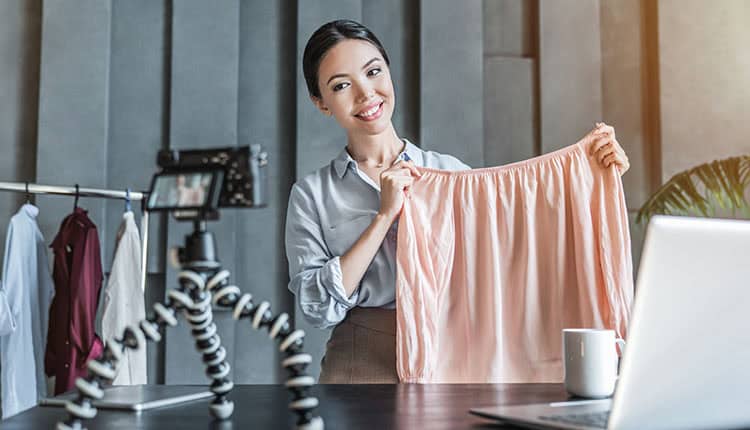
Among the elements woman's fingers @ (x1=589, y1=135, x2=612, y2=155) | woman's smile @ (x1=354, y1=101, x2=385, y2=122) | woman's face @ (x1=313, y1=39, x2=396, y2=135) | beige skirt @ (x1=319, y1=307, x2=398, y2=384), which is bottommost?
beige skirt @ (x1=319, y1=307, x2=398, y2=384)

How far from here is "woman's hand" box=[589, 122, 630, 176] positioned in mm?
2020

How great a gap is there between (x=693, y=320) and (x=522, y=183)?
51.2 inches

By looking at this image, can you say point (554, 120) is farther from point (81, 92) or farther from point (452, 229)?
point (81, 92)

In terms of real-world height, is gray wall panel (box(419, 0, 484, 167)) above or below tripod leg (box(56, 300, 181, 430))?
above

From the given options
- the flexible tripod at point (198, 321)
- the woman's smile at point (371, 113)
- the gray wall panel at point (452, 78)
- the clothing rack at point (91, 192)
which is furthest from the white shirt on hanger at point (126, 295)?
the flexible tripod at point (198, 321)

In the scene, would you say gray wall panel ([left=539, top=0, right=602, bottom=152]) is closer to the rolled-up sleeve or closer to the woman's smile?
the woman's smile

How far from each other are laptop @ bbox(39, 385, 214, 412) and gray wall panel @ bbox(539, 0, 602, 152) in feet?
7.83

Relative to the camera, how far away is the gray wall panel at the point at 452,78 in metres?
3.22

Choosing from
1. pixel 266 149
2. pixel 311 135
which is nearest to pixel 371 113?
pixel 311 135

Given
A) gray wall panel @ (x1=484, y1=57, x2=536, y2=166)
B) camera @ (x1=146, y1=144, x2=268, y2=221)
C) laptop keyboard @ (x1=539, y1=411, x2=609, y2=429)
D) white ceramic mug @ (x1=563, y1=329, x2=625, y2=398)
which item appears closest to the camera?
camera @ (x1=146, y1=144, x2=268, y2=221)

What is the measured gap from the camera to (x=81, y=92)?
3078 mm

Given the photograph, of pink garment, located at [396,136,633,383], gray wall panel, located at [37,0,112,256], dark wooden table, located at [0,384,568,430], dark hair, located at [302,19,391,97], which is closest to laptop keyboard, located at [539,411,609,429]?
dark wooden table, located at [0,384,568,430]

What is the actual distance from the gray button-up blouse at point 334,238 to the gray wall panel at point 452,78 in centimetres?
81

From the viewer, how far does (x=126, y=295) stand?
8.98 feet
